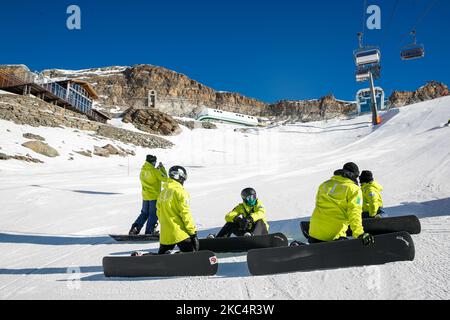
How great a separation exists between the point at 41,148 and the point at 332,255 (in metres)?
19.9

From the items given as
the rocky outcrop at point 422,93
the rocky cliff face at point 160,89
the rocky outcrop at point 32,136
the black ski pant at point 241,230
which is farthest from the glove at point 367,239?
the rocky cliff face at point 160,89

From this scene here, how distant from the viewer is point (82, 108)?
36.2 metres

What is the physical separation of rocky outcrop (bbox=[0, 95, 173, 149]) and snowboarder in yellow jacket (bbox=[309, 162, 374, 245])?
24.1 m

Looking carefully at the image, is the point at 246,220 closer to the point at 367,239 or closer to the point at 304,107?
the point at 367,239

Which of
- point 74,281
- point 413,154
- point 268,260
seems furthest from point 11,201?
point 413,154

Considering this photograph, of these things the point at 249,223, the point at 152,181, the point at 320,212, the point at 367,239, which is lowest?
the point at 367,239

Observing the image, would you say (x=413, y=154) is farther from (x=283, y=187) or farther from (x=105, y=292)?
(x=105, y=292)

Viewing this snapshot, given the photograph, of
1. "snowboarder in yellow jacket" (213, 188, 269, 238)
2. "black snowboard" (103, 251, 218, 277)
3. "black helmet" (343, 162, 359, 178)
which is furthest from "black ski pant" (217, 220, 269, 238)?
"black helmet" (343, 162, 359, 178)

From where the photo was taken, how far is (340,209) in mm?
4227

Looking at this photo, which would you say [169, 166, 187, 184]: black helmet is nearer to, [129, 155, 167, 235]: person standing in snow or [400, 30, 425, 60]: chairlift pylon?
[129, 155, 167, 235]: person standing in snow

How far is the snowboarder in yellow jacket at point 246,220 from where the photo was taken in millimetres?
5676

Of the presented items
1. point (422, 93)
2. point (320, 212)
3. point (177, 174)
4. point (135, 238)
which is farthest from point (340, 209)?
point (422, 93)

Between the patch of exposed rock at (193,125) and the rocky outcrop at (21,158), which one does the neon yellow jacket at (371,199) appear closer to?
the rocky outcrop at (21,158)

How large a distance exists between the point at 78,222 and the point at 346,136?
32269 mm
